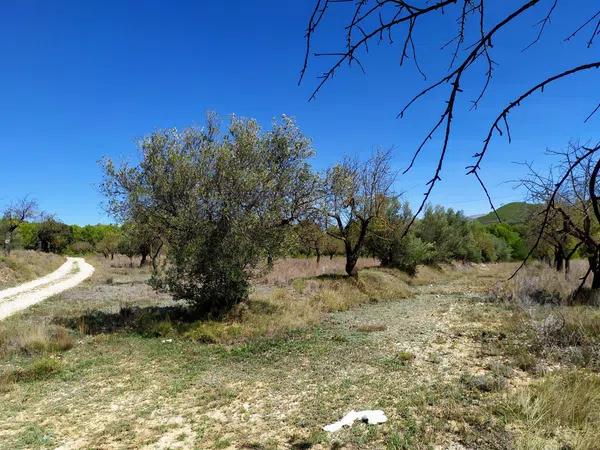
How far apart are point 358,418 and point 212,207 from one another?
7.05 metres

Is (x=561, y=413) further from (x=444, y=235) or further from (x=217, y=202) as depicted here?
(x=444, y=235)

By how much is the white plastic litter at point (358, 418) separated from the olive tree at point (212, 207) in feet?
20.1

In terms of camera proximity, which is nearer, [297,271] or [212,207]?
[212,207]

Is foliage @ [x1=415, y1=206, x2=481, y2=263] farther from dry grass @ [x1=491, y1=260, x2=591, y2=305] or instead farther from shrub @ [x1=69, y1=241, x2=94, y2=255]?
shrub @ [x1=69, y1=241, x2=94, y2=255]

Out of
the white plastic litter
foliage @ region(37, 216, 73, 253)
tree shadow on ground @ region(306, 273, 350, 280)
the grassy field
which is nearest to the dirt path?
the grassy field

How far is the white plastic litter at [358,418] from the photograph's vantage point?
15.8ft

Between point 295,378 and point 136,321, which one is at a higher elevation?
point 136,321

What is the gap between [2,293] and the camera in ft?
55.0

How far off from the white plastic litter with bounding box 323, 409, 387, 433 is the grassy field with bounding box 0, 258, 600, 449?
0.11 m

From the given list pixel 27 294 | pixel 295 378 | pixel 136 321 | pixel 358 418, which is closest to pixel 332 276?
pixel 136 321

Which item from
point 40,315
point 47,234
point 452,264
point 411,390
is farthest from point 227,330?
point 47,234

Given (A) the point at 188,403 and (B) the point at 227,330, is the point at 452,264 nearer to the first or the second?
(B) the point at 227,330

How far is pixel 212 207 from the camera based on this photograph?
1077 cm

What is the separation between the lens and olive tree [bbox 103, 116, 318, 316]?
34.9ft
